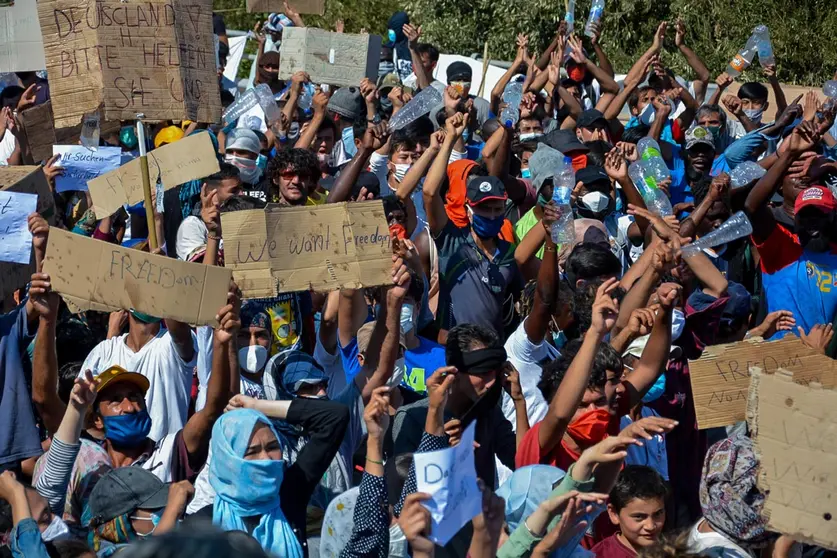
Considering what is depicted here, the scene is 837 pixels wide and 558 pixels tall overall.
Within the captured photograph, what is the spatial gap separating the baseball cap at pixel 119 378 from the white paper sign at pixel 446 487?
6.38 feet

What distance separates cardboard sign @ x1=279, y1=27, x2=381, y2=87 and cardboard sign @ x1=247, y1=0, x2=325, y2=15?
619mm

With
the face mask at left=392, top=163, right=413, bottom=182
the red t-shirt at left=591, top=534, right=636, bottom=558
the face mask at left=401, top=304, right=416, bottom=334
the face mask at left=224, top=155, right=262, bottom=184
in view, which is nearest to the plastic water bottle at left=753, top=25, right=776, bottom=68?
the face mask at left=392, top=163, right=413, bottom=182

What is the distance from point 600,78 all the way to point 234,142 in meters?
4.35

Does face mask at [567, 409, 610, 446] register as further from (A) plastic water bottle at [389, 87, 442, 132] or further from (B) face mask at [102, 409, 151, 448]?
(A) plastic water bottle at [389, 87, 442, 132]

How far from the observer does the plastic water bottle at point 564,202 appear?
6.61 meters

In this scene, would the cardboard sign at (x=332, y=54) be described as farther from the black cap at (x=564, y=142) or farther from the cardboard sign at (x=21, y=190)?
the cardboard sign at (x=21, y=190)

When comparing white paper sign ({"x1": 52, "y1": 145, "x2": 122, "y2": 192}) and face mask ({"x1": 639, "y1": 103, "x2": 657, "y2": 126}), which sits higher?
white paper sign ({"x1": 52, "y1": 145, "x2": 122, "y2": 192})

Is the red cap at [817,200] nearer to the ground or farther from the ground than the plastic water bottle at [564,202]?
farther from the ground

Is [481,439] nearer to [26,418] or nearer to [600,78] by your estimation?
[26,418]

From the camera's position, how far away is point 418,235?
6488 millimetres

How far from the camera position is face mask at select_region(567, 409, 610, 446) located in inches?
189

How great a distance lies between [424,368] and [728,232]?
7.25 feet

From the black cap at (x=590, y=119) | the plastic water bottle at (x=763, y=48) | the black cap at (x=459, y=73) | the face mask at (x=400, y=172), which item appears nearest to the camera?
the face mask at (x=400, y=172)

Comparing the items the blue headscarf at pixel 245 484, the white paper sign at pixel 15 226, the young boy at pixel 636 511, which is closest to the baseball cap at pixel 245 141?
the white paper sign at pixel 15 226
